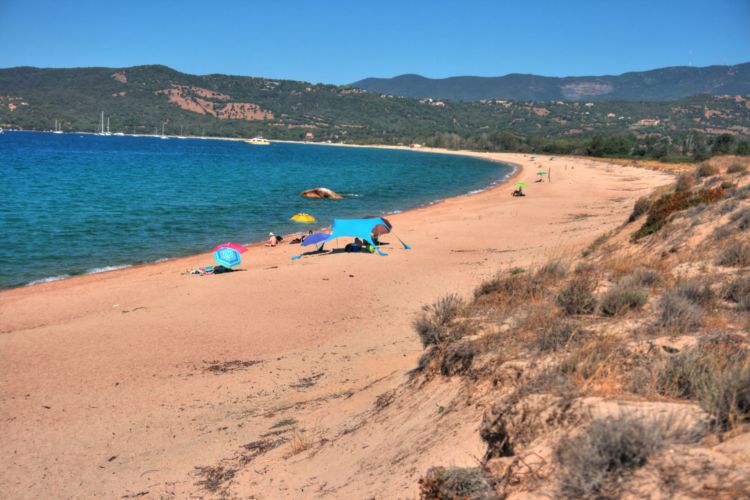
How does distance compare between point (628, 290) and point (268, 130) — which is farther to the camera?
point (268, 130)

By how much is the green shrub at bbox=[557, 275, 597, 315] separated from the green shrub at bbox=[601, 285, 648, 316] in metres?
0.17

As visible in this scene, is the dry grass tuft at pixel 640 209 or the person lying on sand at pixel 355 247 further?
Answer: the person lying on sand at pixel 355 247

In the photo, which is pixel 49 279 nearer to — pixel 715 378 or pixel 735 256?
pixel 735 256

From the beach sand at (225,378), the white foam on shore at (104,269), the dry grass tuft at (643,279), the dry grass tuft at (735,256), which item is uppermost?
the dry grass tuft at (735,256)

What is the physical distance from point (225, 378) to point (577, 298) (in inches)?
213

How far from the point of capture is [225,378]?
364 inches

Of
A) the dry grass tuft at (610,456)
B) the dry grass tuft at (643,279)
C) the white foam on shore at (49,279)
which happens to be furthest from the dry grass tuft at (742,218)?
the white foam on shore at (49,279)

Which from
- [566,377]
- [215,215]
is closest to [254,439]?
[566,377]

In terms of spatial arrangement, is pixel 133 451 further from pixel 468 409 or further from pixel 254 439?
pixel 468 409

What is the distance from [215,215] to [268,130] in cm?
17561

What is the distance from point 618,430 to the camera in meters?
3.47

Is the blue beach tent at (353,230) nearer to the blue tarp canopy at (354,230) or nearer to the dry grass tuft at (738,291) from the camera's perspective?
the blue tarp canopy at (354,230)

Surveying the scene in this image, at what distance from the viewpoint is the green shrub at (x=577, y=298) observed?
22.4 ft

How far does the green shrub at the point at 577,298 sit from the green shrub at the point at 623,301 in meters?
0.17
